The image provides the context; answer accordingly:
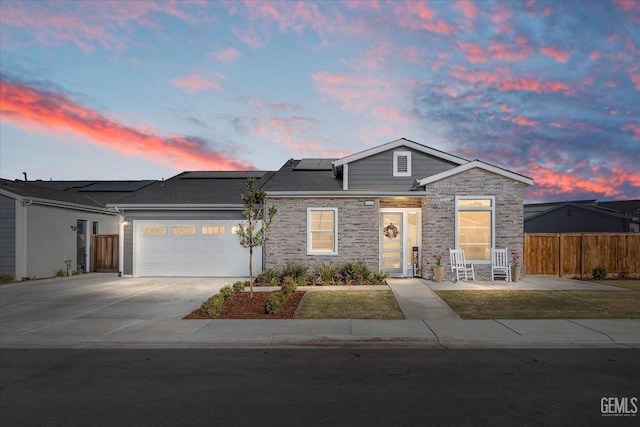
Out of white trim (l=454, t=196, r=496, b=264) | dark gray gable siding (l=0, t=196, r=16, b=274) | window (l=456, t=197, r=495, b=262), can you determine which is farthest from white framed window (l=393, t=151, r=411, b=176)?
dark gray gable siding (l=0, t=196, r=16, b=274)

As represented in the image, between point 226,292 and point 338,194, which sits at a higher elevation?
point 338,194

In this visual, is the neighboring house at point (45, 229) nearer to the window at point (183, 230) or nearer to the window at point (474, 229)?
the window at point (183, 230)

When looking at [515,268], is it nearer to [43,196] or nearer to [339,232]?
[339,232]

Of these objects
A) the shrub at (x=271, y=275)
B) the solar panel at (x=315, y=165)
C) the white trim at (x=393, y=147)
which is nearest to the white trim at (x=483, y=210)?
the white trim at (x=393, y=147)

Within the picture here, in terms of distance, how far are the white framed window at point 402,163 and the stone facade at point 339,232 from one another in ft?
6.94

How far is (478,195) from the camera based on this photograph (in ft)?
55.5

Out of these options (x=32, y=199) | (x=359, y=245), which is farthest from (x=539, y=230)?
(x=32, y=199)

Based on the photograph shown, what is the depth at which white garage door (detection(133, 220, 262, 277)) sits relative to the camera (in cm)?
1900

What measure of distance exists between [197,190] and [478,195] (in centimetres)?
1317

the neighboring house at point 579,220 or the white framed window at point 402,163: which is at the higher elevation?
the white framed window at point 402,163

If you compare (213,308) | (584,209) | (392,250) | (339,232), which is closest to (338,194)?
(339,232)

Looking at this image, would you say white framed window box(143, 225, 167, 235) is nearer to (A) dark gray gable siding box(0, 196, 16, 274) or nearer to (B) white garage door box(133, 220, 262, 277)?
(B) white garage door box(133, 220, 262, 277)

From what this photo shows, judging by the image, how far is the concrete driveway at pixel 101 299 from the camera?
10.8 metres
